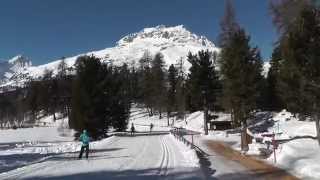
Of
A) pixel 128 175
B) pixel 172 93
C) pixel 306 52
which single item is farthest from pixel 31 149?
pixel 172 93

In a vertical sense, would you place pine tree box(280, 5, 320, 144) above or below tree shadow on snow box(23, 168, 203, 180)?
above

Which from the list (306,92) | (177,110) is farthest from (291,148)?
(177,110)

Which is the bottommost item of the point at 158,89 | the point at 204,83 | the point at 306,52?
the point at 306,52

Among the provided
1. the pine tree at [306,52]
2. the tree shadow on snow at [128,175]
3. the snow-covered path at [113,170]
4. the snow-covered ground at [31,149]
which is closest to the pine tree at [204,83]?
the snow-covered ground at [31,149]

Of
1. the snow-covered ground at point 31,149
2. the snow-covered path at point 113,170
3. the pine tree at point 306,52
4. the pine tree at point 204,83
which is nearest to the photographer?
the snow-covered path at point 113,170

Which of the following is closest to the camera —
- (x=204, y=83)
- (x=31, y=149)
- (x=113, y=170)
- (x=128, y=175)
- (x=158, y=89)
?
(x=128, y=175)

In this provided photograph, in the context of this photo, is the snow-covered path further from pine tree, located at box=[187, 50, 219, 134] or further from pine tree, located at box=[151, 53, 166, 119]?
pine tree, located at box=[151, 53, 166, 119]

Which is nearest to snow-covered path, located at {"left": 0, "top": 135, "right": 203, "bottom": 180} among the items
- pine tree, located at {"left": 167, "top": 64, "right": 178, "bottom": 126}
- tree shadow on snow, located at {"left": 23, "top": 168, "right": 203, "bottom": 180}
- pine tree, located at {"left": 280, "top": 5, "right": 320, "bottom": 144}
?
tree shadow on snow, located at {"left": 23, "top": 168, "right": 203, "bottom": 180}

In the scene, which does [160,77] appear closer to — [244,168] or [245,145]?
[245,145]

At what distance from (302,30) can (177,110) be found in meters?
98.9

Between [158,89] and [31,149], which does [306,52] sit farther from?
[158,89]

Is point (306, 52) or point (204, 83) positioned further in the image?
point (204, 83)

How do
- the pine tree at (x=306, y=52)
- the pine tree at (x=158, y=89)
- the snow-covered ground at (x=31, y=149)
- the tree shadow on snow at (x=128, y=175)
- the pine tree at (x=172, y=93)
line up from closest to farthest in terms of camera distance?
the tree shadow on snow at (x=128, y=175) < the pine tree at (x=306, y=52) < the snow-covered ground at (x=31, y=149) < the pine tree at (x=172, y=93) < the pine tree at (x=158, y=89)

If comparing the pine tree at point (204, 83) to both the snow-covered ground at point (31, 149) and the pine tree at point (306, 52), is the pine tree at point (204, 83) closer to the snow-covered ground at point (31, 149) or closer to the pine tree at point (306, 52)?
the snow-covered ground at point (31, 149)
